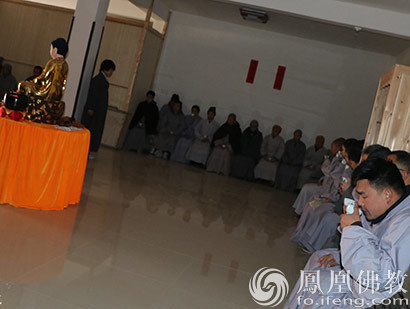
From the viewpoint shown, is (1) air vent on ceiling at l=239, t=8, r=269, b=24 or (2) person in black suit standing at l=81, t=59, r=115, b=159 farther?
(1) air vent on ceiling at l=239, t=8, r=269, b=24

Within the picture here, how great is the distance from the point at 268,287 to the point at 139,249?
115 centimetres

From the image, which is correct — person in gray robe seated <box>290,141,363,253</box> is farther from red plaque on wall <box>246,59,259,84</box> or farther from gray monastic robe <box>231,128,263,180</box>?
red plaque on wall <box>246,59,259,84</box>

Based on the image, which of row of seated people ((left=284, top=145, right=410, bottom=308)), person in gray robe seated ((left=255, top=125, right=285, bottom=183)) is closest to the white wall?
person in gray robe seated ((left=255, top=125, right=285, bottom=183))

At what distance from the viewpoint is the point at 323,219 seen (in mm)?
4641

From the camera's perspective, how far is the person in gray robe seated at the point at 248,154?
389 inches

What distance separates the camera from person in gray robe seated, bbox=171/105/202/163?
33.7ft

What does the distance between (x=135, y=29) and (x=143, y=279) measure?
7.49 metres

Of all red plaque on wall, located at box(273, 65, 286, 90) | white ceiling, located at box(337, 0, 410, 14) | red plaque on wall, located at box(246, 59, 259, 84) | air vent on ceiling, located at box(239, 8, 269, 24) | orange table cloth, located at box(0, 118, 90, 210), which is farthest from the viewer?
red plaque on wall, located at box(246, 59, 259, 84)

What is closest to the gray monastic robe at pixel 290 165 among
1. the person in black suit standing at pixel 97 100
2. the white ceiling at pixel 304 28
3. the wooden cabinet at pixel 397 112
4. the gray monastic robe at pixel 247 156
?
the gray monastic robe at pixel 247 156

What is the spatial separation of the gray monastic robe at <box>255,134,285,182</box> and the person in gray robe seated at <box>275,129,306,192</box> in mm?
125

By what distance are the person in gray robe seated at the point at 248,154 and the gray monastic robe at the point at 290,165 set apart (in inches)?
22.6

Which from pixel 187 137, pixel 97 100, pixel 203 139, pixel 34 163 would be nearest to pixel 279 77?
pixel 203 139

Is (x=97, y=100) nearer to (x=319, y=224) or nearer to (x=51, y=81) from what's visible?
(x=51, y=81)

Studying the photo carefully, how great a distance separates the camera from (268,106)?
10922 mm
